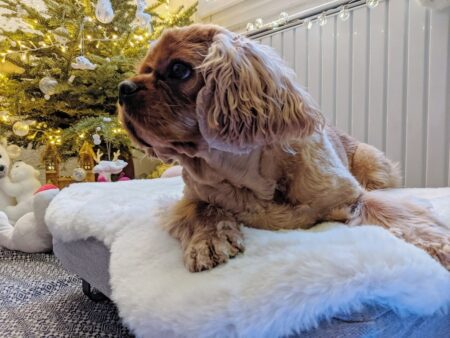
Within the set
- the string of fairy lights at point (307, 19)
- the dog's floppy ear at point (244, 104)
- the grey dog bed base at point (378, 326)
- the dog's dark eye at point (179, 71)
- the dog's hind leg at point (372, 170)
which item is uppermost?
the string of fairy lights at point (307, 19)

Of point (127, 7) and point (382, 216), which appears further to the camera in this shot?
point (127, 7)

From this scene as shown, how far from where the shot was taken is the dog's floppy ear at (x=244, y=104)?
25.4 inches

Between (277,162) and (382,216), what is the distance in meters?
0.23

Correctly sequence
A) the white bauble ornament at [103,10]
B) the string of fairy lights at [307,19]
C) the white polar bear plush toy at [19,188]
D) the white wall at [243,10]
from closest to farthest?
the string of fairy lights at [307,19]
the white bauble ornament at [103,10]
the white wall at [243,10]
the white polar bear plush toy at [19,188]

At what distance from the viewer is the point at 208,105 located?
0.66m

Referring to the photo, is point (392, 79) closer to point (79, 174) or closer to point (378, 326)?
point (378, 326)

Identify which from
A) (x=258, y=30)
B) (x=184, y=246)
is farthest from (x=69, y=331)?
(x=258, y=30)

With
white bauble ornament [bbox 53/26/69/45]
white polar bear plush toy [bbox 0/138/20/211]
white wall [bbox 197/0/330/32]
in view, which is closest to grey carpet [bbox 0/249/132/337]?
white polar bear plush toy [bbox 0/138/20/211]

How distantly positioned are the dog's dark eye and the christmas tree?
167 centimetres

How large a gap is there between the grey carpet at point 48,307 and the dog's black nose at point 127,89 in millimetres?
668

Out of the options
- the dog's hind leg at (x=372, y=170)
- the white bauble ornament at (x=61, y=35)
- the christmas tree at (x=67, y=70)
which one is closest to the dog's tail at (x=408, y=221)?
the dog's hind leg at (x=372, y=170)

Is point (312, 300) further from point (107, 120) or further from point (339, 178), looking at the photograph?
point (107, 120)

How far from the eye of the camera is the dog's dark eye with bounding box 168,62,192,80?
0.69 metres

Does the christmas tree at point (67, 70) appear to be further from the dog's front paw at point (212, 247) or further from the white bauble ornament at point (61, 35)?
the dog's front paw at point (212, 247)
